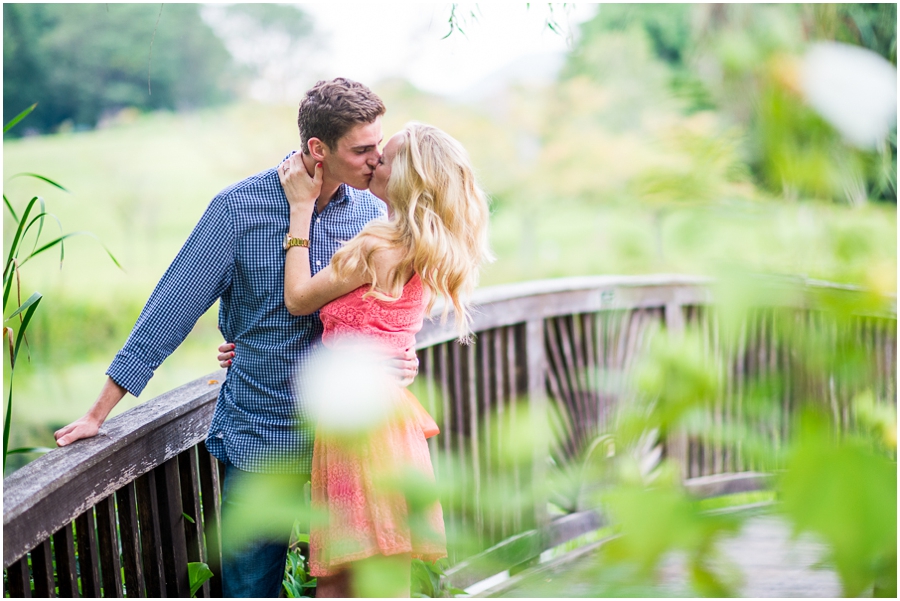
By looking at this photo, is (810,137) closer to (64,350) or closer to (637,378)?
(637,378)

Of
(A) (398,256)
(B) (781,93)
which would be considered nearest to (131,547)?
(A) (398,256)

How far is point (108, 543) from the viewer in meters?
1.56

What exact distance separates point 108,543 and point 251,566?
0.33m

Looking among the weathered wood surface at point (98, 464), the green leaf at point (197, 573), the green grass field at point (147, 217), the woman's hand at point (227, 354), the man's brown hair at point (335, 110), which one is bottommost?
the green leaf at point (197, 573)

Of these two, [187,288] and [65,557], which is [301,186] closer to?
[187,288]

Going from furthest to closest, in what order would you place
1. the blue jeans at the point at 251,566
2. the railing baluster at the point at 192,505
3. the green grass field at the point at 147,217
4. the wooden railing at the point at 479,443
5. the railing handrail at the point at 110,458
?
the green grass field at the point at 147,217
the railing baluster at the point at 192,505
the blue jeans at the point at 251,566
the railing handrail at the point at 110,458
the wooden railing at the point at 479,443

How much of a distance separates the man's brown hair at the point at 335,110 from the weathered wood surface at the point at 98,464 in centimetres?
68

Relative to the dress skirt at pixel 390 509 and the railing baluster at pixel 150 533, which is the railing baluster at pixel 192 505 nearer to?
the railing baluster at pixel 150 533

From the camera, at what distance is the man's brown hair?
1.77 metres

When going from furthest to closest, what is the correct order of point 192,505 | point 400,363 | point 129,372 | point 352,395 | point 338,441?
point 192,505
point 400,363
point 129,372
point 338,441
point 352,395

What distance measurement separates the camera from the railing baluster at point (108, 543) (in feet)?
5.09

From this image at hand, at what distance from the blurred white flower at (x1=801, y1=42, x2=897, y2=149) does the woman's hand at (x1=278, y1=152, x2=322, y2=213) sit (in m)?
1.45

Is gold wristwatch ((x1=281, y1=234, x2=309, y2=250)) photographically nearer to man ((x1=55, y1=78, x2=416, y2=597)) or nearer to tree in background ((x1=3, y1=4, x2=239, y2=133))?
man ((x1=55, y1=78, x2=416, y2=597))

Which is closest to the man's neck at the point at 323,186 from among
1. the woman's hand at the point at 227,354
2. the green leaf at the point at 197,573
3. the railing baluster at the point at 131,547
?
the woman's hand at the point at 227,354
